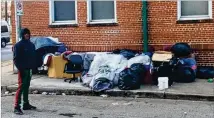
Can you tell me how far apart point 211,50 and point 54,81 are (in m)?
4.78

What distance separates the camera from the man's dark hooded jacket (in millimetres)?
8508

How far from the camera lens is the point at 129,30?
13.4m

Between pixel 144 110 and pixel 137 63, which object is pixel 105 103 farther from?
pixel 137 63

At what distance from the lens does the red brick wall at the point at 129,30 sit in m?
12.6

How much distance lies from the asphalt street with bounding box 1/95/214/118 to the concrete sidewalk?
0.28 m

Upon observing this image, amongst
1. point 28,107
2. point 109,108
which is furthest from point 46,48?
point 109,108

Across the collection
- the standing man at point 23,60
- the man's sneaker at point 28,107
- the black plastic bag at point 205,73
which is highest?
the standing man at point 23,60

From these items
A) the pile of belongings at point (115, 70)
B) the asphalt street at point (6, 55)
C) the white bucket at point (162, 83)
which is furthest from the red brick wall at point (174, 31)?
the asphalt street at point (6, 55)

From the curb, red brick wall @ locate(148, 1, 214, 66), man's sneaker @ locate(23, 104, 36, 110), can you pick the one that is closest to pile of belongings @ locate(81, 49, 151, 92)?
the curb

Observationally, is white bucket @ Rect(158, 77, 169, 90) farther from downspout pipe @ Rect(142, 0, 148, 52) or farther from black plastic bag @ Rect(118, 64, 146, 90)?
downspout pipe @ Rect(142, 0, 148, 52)

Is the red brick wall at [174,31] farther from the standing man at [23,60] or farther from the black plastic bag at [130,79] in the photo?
the standing man at [23,60]

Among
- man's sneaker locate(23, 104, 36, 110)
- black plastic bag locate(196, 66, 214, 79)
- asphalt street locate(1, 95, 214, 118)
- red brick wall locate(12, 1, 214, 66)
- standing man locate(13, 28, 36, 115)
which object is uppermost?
red brick wall locate(12, 1, 214, 66)

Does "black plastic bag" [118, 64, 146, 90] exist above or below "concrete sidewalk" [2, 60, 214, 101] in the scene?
above

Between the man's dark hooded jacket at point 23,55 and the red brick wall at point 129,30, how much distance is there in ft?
17.2
